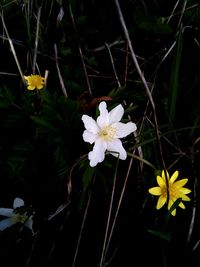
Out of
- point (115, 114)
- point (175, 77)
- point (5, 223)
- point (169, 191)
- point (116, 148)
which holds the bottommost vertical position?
point (5, 223)

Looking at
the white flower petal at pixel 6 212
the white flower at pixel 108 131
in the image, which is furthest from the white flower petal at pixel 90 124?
the white flower petal at pixel 6 212

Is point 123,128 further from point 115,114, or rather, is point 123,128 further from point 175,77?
point 175,77

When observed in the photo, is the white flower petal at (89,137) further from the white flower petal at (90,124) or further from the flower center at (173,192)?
the flower center at (173,192)

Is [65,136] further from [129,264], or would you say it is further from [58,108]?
[129,264]

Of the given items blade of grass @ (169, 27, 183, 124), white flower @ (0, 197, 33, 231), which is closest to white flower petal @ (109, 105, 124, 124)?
blade of grass @ (169, 27, 183, 124)

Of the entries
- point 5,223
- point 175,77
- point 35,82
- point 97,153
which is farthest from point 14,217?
point 175,77

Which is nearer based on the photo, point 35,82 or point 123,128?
point 123,128
